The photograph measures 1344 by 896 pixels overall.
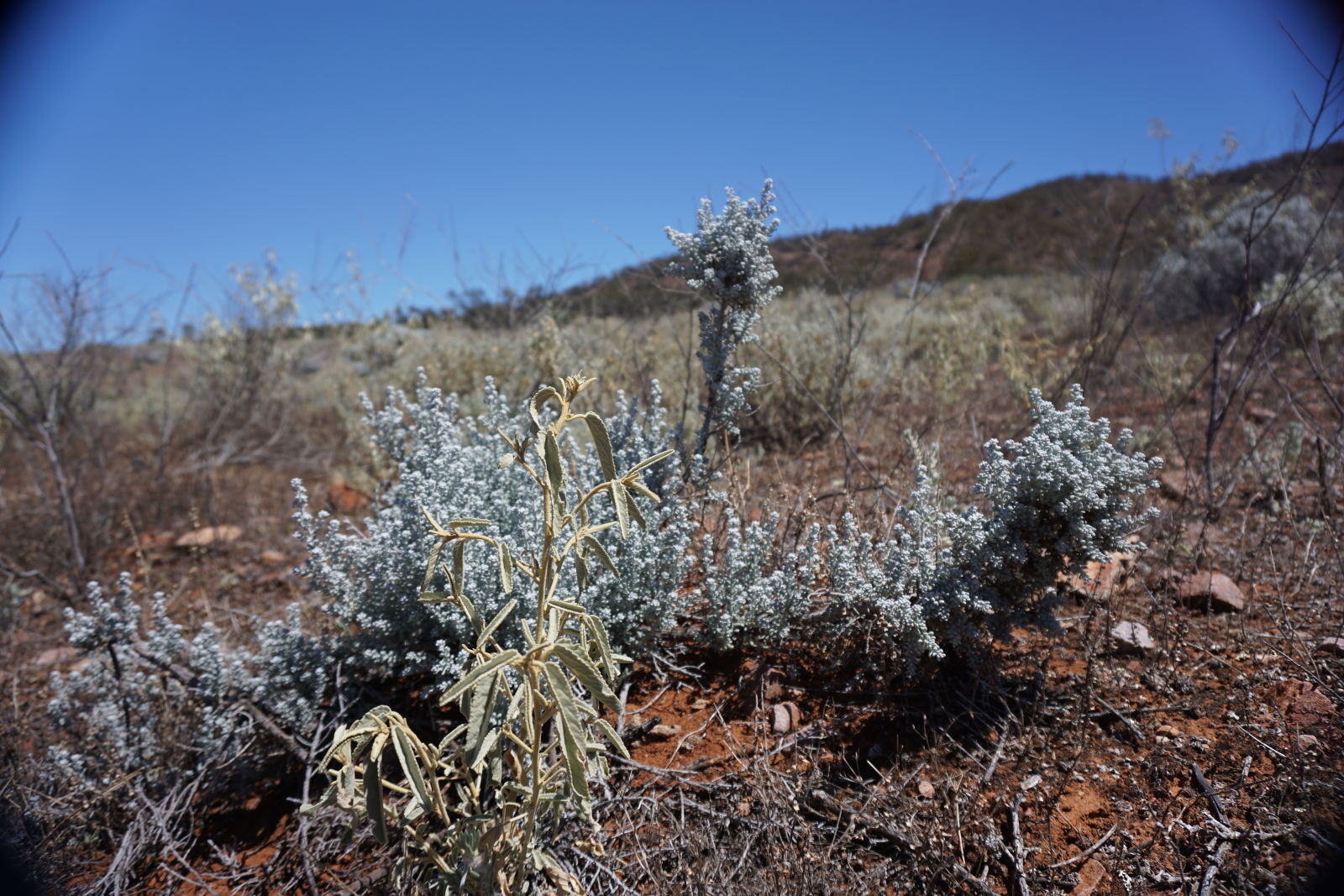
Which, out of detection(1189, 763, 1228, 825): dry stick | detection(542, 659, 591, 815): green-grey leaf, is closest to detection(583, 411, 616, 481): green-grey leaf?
detection(542, 659, 591, 815): green-grey leaf

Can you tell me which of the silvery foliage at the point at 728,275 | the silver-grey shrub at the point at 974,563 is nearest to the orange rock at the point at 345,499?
the silvery foliage at the point at 728,275

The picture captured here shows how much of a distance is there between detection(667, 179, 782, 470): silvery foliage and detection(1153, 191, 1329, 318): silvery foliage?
28.4ft

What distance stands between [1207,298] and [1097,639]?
9.76m

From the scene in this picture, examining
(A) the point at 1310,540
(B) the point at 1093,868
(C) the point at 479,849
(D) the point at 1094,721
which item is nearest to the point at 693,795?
(C) the point at 479,849

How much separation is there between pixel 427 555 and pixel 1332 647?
8.69 ft

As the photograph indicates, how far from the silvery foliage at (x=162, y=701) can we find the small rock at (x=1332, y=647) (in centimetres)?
294

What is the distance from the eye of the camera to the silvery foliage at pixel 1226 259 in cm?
890

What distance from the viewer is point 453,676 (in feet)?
6.08

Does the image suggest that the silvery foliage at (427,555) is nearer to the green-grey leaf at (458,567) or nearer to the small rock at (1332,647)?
the green-grey leaf at (458,567)

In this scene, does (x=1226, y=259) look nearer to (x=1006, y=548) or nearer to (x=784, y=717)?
(x=1006, y=548)

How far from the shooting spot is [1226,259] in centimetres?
942

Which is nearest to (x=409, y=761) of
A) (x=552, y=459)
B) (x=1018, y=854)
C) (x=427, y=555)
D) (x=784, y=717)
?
(x=552, y=459)

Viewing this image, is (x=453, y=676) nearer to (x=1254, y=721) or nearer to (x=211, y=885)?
(x=211, y=885)

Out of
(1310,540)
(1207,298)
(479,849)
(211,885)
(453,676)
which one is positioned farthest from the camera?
(1207,298)
